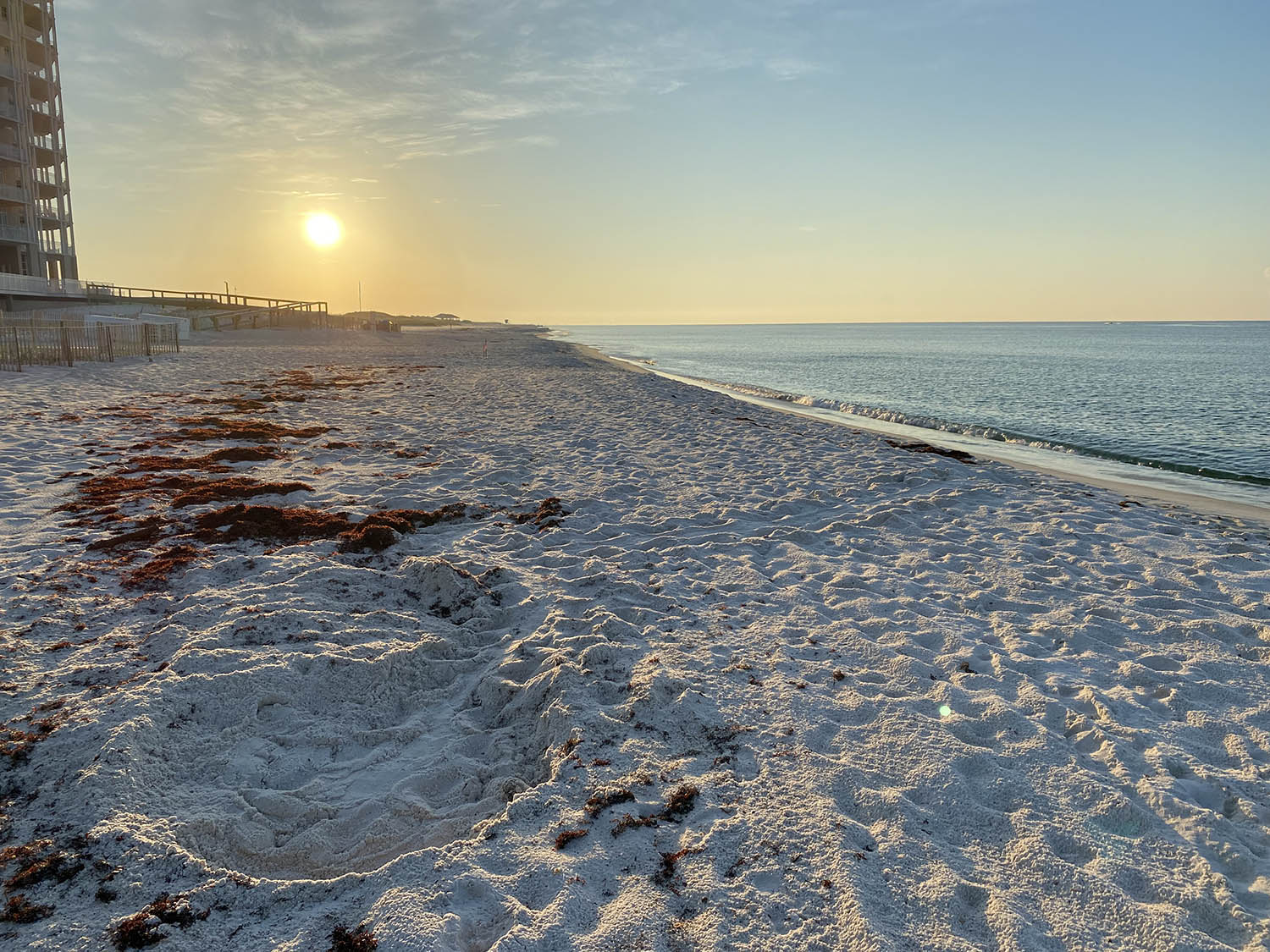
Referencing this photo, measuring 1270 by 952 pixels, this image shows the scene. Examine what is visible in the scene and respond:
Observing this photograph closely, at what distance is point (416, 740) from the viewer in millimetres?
3395

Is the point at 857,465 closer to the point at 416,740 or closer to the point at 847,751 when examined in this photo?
the point at 847,751

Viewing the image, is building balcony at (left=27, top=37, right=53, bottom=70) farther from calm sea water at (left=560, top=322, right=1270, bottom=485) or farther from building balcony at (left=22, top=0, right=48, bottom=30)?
calm sea water at (left=560, top=322, right=1270, bottom=485)

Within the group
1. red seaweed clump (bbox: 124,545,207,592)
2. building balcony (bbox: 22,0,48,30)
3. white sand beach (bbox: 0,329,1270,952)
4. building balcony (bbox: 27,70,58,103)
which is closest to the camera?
white sand beach (bbox: 0,329,1270,952)

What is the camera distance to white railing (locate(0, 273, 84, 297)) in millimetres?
30298

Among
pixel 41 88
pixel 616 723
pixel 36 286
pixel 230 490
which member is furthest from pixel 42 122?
pixel 616 723

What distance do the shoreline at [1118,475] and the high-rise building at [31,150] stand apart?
4689 centimetres

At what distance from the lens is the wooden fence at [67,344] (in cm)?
1681

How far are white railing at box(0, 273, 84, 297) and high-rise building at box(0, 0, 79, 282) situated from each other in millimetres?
3732

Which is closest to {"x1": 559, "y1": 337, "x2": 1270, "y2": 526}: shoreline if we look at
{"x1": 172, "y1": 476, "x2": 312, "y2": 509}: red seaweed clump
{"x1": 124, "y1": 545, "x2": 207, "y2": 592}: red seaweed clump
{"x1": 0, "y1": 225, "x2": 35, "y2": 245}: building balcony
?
{"x1": 172, "y1": 476, "x2": 312, "y2": 509}: red seaweed clump

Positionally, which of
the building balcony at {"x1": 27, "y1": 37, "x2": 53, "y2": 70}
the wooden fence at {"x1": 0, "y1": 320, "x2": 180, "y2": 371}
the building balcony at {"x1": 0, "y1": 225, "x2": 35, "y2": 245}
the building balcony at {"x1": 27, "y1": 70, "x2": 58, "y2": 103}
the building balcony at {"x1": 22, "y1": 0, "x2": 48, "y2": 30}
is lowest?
the wooden fence at {"x1": 0, "y1": 320, "x2": 180, "y2": 371}

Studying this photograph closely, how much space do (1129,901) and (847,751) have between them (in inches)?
44.8

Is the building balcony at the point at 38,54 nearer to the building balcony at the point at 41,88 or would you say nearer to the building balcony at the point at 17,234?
the building balcony at the point at 41,88

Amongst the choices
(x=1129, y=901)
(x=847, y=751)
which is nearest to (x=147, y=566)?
(x=847, y=751)

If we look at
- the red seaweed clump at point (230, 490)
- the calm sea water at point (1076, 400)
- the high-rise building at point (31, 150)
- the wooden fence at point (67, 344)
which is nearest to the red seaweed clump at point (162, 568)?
the red seaweed clump at point (230, 490)
